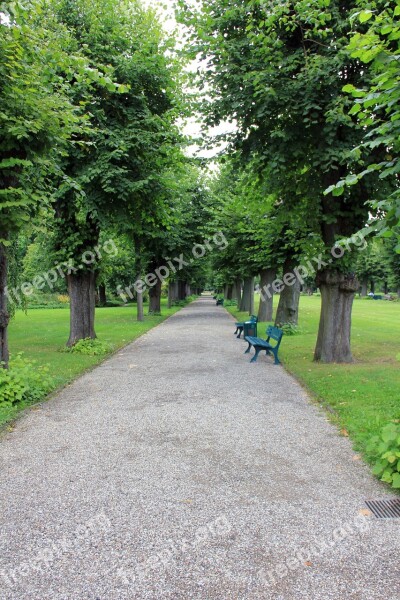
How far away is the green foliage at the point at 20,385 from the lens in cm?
647

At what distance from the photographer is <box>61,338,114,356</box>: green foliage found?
11.6 m

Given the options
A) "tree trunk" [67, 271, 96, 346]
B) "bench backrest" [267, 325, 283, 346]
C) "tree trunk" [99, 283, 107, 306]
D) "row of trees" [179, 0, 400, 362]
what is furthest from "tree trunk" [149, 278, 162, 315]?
"tree trunk" [99, 283, 107, 306]

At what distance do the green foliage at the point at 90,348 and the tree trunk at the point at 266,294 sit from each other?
11.1 meters

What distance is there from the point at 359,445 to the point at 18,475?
358 centimetres

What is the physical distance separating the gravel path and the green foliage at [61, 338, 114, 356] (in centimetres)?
494

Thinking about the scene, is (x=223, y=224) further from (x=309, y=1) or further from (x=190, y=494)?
(x=190, y=494)

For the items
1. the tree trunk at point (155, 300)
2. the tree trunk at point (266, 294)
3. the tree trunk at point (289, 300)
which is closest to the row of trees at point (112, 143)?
the tree trunk at point (289, 300)

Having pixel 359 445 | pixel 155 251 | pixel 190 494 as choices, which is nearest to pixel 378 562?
pixel 190 494

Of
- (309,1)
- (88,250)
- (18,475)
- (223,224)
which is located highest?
(309,1)

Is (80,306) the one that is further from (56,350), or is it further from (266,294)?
(266,294)

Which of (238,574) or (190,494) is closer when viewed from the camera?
(238,574)

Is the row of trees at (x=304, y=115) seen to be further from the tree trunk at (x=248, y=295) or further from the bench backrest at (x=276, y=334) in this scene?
the tree trunk at (x=248, y=295)

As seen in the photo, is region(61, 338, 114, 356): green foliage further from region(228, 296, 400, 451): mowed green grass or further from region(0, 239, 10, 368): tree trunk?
region(228, 296, 400, 451): mowed green grass

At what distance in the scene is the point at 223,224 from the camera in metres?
22.5
